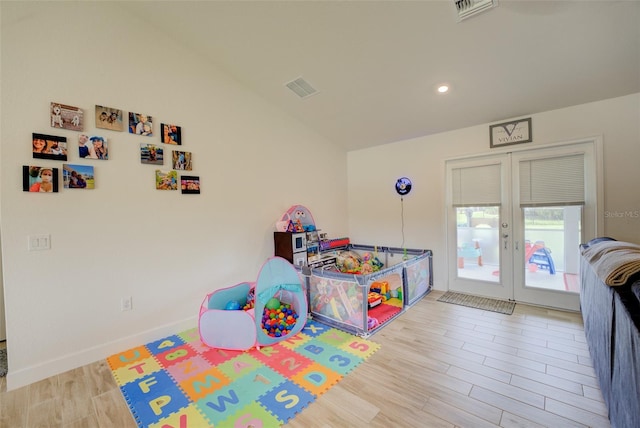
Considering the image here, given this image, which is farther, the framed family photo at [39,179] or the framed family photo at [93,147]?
the framed family photo at [93,147]

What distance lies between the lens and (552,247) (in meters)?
3.31

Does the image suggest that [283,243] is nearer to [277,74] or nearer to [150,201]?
[150,201]

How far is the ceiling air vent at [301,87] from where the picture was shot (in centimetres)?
323

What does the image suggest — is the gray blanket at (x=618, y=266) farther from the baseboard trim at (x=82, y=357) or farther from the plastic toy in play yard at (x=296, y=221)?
the baseboard trim at (x=82, y=357)

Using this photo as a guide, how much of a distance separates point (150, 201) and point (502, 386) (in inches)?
140

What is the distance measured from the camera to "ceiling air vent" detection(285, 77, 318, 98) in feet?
10.6

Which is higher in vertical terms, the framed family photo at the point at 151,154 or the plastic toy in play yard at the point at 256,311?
the framed family photo at the point at 151,154

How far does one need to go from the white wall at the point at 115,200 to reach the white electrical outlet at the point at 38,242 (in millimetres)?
35

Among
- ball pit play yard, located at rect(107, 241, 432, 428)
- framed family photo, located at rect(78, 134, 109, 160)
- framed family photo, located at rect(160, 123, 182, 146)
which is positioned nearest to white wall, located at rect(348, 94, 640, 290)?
ball pit play yard, located at rect(107, 241, 432, 428)

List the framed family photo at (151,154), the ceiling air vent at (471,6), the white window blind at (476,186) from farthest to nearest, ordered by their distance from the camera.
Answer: the white window blind at (476,186) < the framed family photo at (151,154) < the ceiling air vent at (471,6)

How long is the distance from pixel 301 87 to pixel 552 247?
3.85 m

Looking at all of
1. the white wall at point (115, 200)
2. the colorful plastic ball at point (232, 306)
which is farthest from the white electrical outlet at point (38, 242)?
the colorful plastic ball at point (232, 306)

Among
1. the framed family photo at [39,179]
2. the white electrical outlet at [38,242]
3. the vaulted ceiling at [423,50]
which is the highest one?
the vaulted ceiling at [423,50]

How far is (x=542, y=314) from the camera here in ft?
10.3
